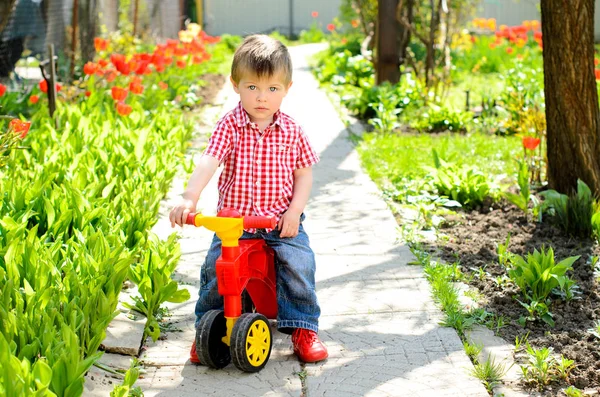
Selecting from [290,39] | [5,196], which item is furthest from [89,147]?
[290,39]

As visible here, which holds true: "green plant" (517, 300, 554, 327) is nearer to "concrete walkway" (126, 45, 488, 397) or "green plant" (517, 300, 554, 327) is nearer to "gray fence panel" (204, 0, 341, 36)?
"concrete walkway" (126, 45, 488, 397)

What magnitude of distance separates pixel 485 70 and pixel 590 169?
9.38 metres

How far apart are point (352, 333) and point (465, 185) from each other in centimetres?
234

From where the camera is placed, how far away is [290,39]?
24.6 m

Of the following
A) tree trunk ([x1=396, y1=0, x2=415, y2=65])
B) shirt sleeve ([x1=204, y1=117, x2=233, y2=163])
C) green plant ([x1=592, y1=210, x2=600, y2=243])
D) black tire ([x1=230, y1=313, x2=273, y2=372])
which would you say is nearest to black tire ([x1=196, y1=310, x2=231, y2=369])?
black tire ([x1=230, y1=313, x2=273, y2=372])

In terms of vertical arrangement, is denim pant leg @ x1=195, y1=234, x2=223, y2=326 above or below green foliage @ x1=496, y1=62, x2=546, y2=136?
below

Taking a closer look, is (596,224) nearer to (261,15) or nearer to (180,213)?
(180,213)

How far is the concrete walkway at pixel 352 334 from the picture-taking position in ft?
10.6

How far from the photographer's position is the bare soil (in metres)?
3.48

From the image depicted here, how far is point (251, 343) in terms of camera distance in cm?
328

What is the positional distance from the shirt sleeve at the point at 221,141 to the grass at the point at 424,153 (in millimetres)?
3083

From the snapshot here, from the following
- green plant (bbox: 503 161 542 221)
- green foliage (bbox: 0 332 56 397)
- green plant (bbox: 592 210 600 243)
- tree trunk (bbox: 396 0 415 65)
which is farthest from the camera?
tree trunk (bbox: 396 0 415 65)

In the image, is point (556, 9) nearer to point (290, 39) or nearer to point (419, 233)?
point (419, 233)

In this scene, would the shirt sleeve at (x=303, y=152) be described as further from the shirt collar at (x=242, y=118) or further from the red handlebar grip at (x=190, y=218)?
the red handlebar grip at (x=190, y=218)
